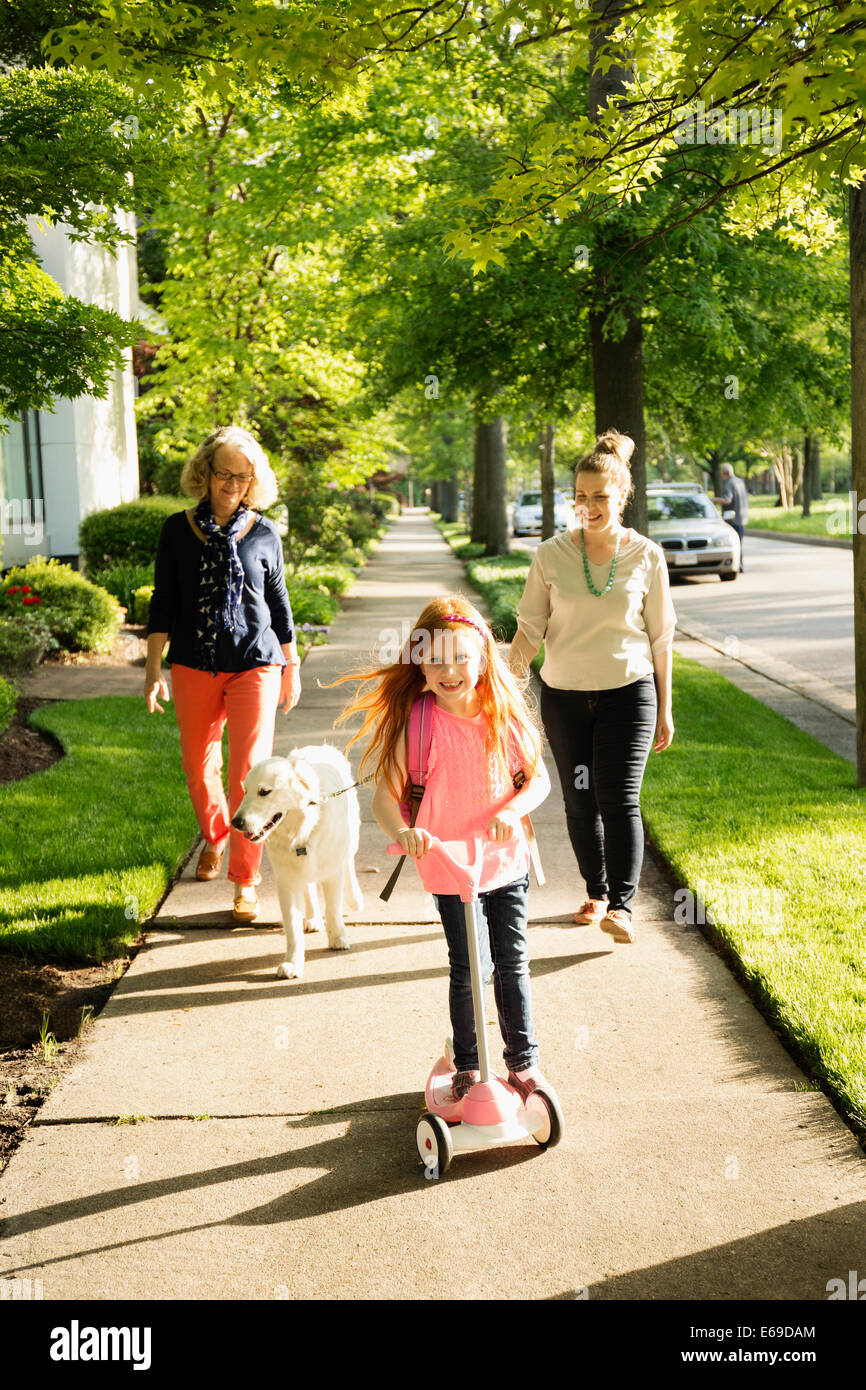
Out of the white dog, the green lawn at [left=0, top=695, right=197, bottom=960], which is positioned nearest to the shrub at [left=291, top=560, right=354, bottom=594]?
the green lawn at [left=0, top=695, right=197, bottom=960]

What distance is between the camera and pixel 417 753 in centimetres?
368

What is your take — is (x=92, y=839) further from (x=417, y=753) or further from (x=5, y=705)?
(x=417, y=753)

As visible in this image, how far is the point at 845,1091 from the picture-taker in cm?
375

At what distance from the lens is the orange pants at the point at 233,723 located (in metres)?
5.53

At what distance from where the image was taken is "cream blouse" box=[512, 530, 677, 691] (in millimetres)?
5156

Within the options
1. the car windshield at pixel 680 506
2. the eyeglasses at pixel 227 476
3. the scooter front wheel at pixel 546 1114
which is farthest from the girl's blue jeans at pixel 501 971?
the car windshield at pixel 680 506

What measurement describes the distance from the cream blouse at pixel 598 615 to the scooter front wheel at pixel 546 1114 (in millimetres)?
2035

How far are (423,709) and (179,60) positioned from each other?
3392 millimetres

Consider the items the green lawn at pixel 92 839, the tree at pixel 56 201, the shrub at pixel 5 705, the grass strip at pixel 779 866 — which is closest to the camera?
the grass strip at pixel 779 866

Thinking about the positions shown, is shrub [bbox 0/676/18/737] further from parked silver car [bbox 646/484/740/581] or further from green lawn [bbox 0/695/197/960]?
parked silver car [bbox 646/484/740/581]

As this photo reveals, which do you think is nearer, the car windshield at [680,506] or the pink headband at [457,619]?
the pink headband at [457,619]

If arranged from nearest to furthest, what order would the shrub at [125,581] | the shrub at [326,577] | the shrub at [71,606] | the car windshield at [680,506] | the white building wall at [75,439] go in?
1. the shrub at [71,606]
2. the shrub at [125,581]
3. the white building wall at [75,439]
4. the shrub at [326,577]
5. the car windshield at [680,506]

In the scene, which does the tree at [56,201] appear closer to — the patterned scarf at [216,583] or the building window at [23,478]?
the patterned scarf at [216,583]

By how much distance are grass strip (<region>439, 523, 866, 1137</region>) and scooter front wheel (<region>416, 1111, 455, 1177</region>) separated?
47.4 inches
